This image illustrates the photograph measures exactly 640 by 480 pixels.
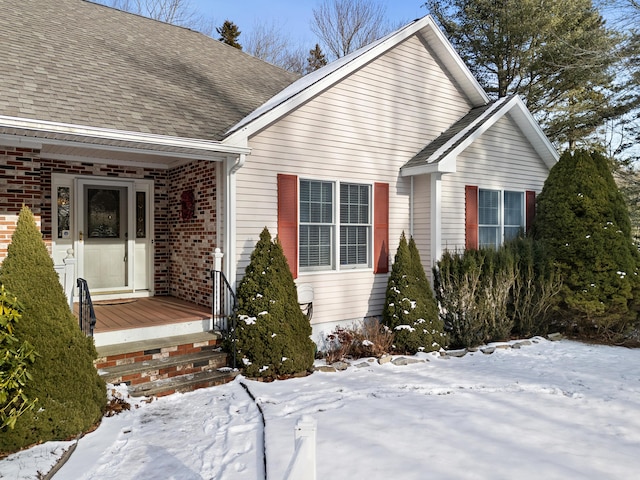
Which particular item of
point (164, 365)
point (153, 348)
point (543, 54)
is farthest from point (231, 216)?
point (543, 54)

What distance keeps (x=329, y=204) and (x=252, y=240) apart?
1590 mm

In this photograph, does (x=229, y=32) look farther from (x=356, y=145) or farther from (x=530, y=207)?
(x=530, y=207)

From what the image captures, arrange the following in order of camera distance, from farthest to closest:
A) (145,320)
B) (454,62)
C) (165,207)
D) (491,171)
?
1. (491,171)
2. (454,62)
3. (165,207)
4. (145,320)

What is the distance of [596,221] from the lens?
864cm

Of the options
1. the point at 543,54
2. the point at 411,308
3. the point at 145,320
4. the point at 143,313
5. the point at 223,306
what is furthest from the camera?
the point at 543,54

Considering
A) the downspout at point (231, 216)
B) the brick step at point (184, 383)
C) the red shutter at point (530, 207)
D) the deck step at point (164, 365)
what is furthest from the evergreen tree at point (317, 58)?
the brick step at point (184, 383)

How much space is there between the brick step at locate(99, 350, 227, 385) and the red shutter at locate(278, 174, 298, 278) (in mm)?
1914

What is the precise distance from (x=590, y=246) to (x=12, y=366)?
357 inches

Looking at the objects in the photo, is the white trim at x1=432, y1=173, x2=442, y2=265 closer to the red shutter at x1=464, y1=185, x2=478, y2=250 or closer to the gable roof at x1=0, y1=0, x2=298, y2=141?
the red shutter at x1=464, y1=185, x2=478, y2=250

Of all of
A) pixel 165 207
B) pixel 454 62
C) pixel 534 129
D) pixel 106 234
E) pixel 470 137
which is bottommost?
pixel 106 234

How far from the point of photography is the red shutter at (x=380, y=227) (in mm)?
8227

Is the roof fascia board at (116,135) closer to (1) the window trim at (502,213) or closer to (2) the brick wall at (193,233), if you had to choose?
(2) the brick wall at (193,233)

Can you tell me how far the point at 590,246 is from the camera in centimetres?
854

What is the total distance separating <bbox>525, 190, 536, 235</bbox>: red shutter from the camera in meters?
9.99
